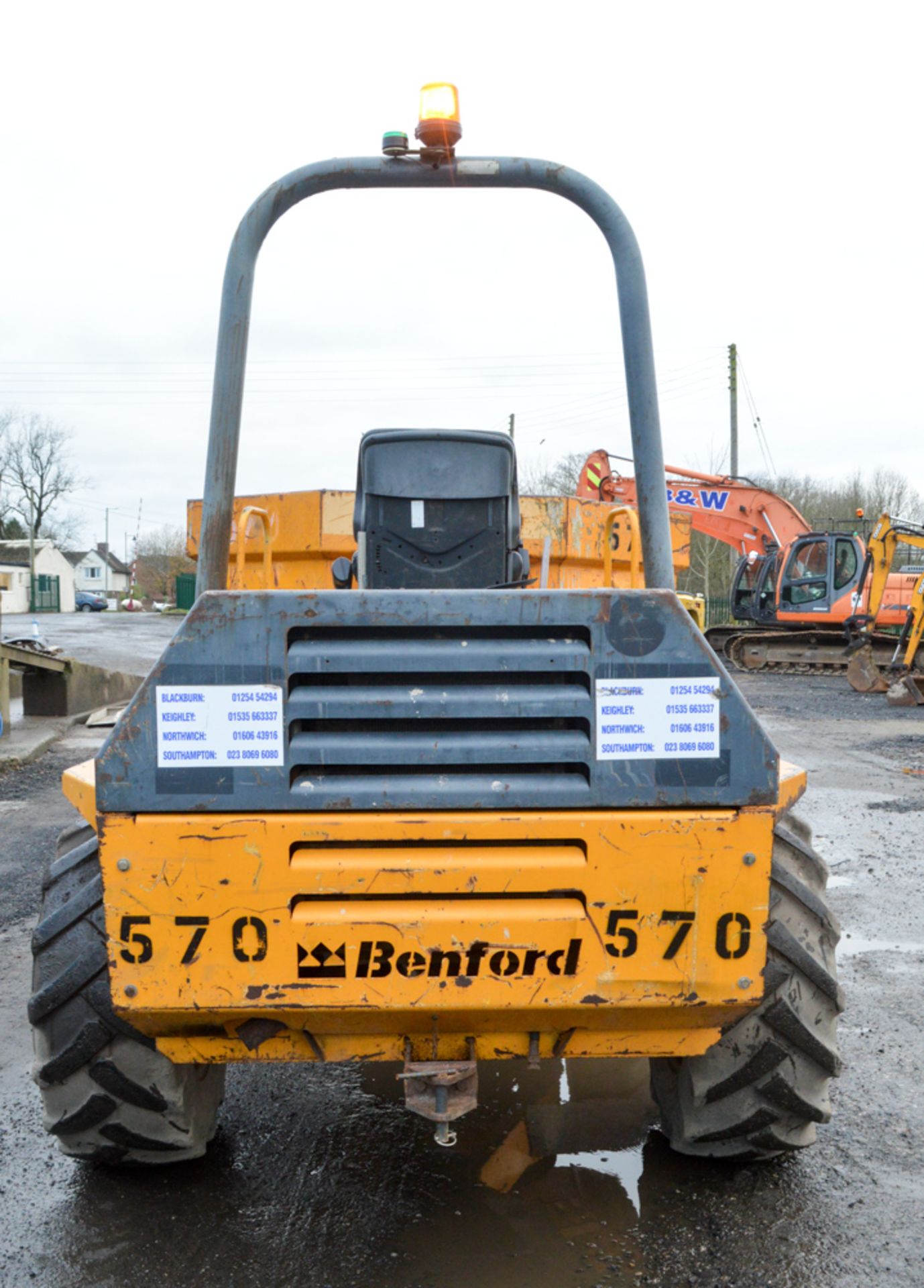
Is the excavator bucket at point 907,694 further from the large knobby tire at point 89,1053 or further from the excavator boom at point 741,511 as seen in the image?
the large knobby tire at point 89,1053

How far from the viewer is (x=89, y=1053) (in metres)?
2.61

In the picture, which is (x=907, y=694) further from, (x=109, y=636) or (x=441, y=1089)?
(x=109, y=636)

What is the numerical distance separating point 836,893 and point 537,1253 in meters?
3.46

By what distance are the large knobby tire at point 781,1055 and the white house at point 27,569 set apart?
184ft

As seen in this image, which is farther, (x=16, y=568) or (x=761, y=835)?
(x=16, y=568)

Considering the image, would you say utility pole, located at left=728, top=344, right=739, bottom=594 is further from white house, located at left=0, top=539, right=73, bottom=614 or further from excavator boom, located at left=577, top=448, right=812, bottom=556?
white house, located at left=0, top=539, right=73, bottom=614

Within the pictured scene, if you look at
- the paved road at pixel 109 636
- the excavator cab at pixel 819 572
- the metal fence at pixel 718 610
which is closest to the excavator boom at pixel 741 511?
the excavator cab at pixel 819 572

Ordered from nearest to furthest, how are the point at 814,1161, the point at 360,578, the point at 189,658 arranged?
the point at 189,658, the point at 814,1161, the point at 360,578

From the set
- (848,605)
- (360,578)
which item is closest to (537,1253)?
(360,578)

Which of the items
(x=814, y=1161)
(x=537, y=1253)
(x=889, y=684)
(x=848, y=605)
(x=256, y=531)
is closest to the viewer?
(x=537, y=1253)

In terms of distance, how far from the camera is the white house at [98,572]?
97062 millimetres

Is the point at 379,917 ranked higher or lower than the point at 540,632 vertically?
lower

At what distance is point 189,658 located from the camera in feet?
7.10

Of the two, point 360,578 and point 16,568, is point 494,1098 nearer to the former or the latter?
point 360,578
